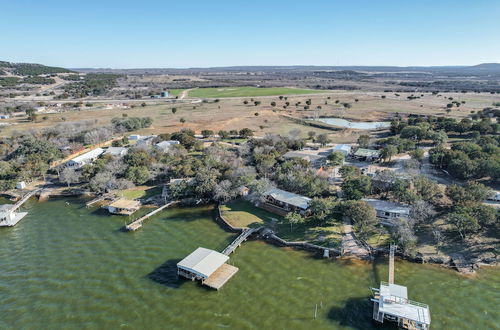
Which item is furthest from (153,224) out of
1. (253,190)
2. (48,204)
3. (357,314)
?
(357,314)

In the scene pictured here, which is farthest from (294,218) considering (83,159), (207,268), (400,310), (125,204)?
(83,159)

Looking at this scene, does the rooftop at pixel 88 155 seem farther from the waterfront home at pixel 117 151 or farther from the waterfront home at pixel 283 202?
the waterfront home at pixel 283 202

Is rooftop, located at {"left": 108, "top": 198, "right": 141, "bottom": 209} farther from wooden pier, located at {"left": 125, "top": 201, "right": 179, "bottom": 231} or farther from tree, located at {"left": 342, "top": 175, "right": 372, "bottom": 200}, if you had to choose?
tree, located at {"left": 342, "top": 175, "right": 372, "bottom": 200}

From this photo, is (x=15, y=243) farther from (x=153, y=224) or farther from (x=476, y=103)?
(x=476, y=103)

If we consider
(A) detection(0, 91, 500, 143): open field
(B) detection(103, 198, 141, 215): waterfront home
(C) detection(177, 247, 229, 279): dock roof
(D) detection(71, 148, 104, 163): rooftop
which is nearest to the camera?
(C) detection(177, 247, 229, 279): dock roof

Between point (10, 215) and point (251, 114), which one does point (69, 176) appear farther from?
point (251, 114)

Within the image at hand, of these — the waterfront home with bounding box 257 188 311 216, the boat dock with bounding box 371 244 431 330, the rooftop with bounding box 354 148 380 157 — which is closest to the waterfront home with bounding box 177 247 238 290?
the waterfront home with bounding box 257 188 311 216

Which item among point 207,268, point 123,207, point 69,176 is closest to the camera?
point 207,268
